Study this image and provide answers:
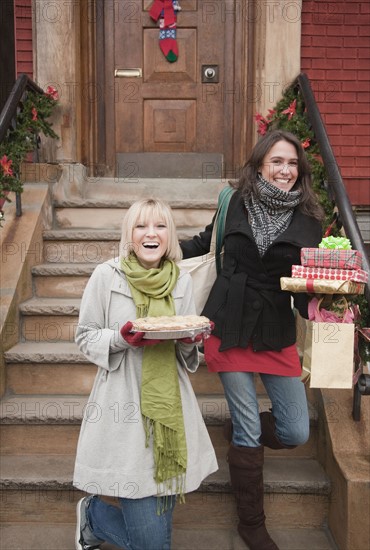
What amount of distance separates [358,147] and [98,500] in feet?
14.1

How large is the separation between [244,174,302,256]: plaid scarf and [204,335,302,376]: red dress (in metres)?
0.43

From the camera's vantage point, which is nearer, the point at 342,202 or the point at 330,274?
the point at 330,274

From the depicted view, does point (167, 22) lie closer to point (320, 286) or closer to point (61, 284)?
point (61, 284)

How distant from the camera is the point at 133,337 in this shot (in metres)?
1.84

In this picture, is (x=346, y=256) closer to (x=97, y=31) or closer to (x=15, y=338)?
(x=15, y=338)

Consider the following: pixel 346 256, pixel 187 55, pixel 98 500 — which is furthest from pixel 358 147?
pixel 98 500

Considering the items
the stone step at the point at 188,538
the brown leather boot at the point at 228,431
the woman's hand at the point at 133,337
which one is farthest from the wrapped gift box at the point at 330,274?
the stone step at the point at 188,538

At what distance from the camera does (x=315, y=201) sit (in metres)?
2.35

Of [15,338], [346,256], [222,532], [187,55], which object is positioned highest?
[187,55]

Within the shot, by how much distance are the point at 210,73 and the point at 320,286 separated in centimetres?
385

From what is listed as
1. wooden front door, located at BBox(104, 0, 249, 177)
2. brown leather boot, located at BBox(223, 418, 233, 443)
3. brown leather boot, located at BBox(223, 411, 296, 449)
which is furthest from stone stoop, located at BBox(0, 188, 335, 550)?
wooden front door, located at BBox(104, 0, 249, 177)

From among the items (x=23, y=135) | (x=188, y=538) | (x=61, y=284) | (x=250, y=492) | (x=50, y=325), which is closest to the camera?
(x=250, y=492)

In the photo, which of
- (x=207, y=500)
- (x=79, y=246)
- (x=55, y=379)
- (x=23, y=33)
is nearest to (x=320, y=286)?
(x=207, y=500)

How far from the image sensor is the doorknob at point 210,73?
5.27m
